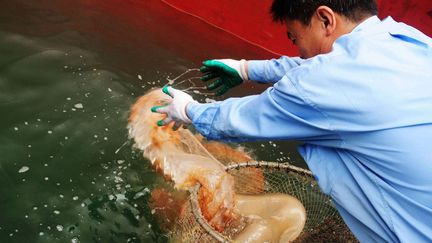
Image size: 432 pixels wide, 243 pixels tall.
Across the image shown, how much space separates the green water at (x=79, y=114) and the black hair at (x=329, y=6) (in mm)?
2146

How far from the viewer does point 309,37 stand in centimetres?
260

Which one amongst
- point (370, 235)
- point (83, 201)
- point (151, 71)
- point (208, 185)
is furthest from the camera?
point (151, 71)

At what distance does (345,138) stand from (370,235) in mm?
636

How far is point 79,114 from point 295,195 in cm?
221

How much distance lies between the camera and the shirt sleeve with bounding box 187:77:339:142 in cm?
233

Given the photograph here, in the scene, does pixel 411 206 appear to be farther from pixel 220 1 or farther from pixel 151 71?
pixel 220 1

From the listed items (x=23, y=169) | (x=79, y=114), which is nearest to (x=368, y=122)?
(x=23, y=169)

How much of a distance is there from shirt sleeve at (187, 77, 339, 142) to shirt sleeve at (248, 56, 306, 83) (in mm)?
1007

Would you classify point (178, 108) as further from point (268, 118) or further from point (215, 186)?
point (215, 186)

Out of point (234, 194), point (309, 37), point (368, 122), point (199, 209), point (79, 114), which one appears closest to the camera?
point (368, 122)

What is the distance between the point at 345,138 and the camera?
7.59 feet

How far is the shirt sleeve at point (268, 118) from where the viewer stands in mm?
2334

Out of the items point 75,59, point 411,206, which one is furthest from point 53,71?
point 411,206

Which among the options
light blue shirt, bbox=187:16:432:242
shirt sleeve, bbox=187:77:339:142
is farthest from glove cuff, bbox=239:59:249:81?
light blue shirt, bbox=187:16:432:242
